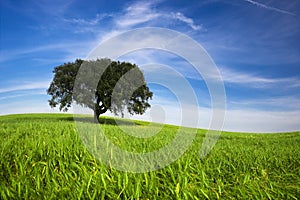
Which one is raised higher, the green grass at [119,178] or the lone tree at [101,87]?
the lone tree at [101,87]

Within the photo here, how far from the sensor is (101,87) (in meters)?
37.7

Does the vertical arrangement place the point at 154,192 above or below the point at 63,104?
below

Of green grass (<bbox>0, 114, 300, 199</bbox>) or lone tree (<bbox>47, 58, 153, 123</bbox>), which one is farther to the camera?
lone tree (<bbox>47, 58, 153, 123</bbox>)

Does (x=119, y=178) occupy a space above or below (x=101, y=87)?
below

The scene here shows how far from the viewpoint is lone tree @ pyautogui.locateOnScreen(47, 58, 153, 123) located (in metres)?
Result: 36.7

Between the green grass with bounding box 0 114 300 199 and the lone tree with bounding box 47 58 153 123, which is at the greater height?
the lone tree with bounding box 47 58 153 123

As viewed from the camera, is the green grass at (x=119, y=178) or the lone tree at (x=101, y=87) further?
the lone tree at (x=101, y=87)

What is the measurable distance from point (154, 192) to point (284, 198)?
238cm

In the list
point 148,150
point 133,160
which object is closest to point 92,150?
point 133,160

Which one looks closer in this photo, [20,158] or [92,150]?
[20,158]

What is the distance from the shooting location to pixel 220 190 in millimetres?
4742

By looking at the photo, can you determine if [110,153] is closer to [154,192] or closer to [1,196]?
[154,192]

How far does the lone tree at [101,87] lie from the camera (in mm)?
36719

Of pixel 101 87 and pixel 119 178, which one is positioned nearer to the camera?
pixel 119 178
